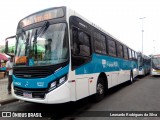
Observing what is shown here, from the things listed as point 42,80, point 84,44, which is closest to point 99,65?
point 84,44

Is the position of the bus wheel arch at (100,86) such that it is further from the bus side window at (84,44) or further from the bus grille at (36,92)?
the bus grille at (36,92)

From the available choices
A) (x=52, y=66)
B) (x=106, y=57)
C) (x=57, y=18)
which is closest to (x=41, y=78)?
(x=52, y=66)

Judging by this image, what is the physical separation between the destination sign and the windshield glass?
0.34m

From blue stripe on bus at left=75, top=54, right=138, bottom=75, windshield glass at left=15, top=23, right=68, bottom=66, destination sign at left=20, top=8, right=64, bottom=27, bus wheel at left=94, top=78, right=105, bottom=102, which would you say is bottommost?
bus wheel at left=94, top=78, right=105, bottom=102

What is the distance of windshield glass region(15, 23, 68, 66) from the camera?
491cm

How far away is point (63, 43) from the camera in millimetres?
4965

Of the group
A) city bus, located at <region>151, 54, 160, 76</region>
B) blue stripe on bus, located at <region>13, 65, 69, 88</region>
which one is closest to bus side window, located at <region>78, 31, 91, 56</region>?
blue stripe on bus, located at <region>13, 65, 69, 88</region>

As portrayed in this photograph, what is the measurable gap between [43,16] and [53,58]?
1.59 m

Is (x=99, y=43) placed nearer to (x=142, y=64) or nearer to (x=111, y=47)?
(x=111, y=47)

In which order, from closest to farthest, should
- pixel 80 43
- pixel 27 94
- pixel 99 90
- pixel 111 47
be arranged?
pixel 27 94 → pixel 80 43 → pixel 99 90 → pixel 111 47

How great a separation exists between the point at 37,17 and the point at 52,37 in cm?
115

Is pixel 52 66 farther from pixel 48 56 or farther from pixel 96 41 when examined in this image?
pixel 96 41

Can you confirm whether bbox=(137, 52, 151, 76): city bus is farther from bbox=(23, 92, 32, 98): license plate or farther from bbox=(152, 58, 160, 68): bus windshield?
bbox=(23, 92, 32, 98): license plate

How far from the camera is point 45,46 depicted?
504 centimetres
